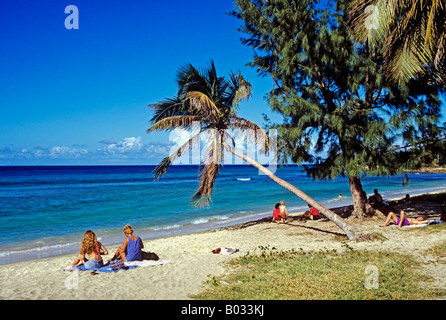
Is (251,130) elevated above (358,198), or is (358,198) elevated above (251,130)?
(251,130)

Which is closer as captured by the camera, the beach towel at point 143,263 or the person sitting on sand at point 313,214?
the beach towel at point 143,263

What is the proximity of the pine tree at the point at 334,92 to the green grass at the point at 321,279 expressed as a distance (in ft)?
14.8

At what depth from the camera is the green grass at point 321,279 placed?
204 inches

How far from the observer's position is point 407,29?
654 centimetres

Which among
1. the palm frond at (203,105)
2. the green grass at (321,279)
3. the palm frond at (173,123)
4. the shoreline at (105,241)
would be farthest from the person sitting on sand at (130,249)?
the shoreline at (105,241)

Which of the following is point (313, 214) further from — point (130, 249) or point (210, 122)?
point (130, 249)

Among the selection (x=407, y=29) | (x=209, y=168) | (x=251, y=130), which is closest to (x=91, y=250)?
(x=209, y=168)

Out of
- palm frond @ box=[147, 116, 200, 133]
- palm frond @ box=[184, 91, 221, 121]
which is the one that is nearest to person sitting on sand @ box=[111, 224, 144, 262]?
palm frond @ box=[147, 116, 200, 133]

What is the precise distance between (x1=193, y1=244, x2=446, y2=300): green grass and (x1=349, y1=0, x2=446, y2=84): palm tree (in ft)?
12.7

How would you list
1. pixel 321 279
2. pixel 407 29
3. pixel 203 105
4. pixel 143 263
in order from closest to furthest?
pixel 321 279
pixel 407 29
pixel 143 263
pixel 203 105

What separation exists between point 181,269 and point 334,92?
27.6ft

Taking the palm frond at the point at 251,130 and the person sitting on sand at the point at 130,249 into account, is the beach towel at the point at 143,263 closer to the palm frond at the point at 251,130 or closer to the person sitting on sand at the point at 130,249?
the person sitting on sand at the point at 130,249

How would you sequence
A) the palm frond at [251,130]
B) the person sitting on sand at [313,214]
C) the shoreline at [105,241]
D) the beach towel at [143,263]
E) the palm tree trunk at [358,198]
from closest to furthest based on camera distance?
the beach towel at [143,263], the palm frond at [251,130], the shoreline at [105,241], the palm tree trunk at [358,198], the person sitting on sand at [313,214]
